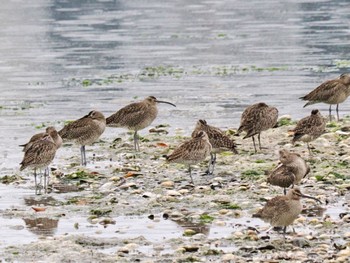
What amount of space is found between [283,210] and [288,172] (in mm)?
2373

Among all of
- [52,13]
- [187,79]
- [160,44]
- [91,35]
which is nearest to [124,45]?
[160,44]

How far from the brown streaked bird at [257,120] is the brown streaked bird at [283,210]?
6.74 meters

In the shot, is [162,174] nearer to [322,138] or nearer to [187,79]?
[322,138]

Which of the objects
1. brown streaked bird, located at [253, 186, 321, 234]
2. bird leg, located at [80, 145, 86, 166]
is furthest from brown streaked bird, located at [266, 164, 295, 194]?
bird leg, located at [80, 145, 86, 166]

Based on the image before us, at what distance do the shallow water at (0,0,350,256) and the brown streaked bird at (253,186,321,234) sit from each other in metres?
0.91

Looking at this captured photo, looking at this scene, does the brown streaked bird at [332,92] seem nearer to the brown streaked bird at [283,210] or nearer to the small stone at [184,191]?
the small stone at [184,191]

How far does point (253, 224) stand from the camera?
16.5 m

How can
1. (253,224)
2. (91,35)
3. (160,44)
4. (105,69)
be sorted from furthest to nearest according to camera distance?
(91,35) → (160,44) → (105,69) → (253,224)

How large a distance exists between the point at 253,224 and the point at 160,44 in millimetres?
34545

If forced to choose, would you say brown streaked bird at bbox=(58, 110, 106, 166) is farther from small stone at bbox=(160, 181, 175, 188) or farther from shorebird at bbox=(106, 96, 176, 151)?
small stone at bbox=(160, 181, 175, 188)

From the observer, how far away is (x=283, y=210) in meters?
15.4

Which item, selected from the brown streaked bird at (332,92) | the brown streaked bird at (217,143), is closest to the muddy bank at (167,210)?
the brown streaked bird at (217,143)

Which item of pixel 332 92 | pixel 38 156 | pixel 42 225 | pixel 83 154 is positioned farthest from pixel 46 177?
pixel 332 92

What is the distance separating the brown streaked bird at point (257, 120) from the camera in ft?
73.8
